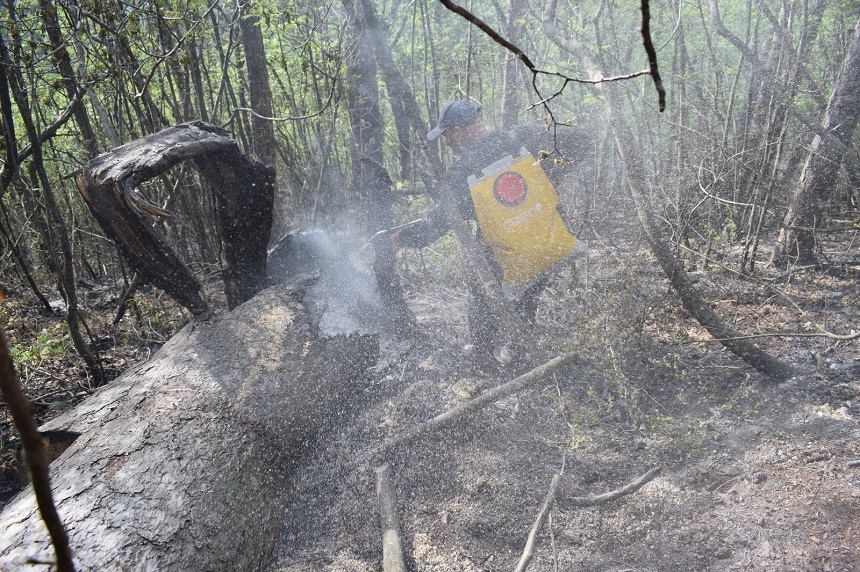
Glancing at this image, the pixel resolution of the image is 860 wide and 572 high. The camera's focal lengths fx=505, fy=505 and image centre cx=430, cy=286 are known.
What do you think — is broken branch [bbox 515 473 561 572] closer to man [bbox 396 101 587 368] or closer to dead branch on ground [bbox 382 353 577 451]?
dead branch on ground [bbox 382 353 577 451]

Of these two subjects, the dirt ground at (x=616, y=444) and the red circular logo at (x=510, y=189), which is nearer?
the dirt ground at (x=616, y=444)

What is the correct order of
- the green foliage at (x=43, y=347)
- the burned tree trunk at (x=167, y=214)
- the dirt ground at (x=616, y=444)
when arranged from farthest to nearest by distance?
1. the green foliage at (x=43, y=347)
2. the burned tree trunk at (x=167, y=214)
3. the dirt ground at (x=616, y=444)

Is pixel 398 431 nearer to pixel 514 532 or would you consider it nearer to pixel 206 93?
pixel 514 532

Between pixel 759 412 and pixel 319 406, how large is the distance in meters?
2.30

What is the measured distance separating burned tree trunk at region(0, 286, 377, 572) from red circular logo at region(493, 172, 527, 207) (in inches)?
64.2

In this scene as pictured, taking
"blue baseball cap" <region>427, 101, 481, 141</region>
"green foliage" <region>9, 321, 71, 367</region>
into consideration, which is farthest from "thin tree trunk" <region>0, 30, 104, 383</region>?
"blue baseball cap" <region>427, 101, 481, 141</region>

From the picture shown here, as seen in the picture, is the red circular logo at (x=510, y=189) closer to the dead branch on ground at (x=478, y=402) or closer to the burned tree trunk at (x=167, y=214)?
the dead branch on ground at (x=478, y=402)

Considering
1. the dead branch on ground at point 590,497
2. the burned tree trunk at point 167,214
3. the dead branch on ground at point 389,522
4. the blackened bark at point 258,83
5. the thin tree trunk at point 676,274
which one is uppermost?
the blackened bark at point 258,83

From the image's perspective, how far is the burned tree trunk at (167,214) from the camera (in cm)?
261

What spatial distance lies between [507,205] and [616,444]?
184 cm

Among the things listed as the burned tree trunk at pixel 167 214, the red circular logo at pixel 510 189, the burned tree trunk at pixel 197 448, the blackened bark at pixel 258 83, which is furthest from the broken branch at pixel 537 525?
the blackened bark at pixel 258 83

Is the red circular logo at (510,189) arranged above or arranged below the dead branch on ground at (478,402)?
above

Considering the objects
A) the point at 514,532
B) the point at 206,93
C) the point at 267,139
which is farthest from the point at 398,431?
the point at 206,93

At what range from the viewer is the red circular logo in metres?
3.75
